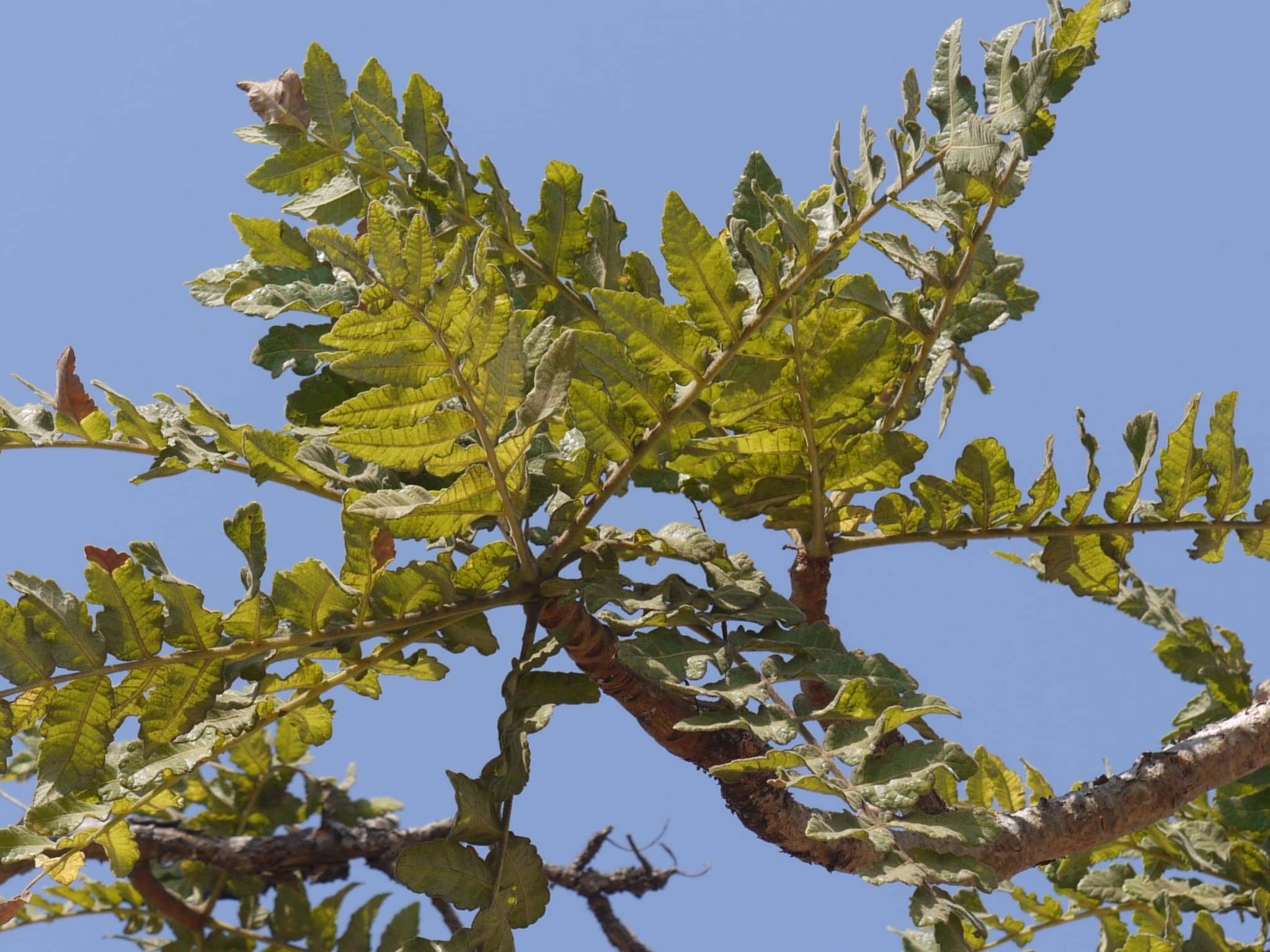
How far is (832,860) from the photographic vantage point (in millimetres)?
1618

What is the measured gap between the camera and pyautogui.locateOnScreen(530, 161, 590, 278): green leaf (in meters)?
1.82

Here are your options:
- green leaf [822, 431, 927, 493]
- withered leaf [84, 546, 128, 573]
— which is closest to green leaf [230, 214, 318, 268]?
withered leaf [84, 546, 128, 573]

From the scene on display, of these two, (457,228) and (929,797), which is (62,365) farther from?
(929,797)

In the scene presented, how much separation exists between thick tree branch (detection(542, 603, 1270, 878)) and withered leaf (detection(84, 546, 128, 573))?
1.74 ft

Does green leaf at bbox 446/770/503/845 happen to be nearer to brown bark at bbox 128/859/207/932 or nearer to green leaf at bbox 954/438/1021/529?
green leaf at bbox 954/438/1021/529

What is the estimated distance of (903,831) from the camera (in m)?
1.45

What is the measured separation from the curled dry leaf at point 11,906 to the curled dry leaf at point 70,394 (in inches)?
24.6

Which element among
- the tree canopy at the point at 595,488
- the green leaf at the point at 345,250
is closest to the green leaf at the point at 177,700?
the tree canopy at the point at 595,488

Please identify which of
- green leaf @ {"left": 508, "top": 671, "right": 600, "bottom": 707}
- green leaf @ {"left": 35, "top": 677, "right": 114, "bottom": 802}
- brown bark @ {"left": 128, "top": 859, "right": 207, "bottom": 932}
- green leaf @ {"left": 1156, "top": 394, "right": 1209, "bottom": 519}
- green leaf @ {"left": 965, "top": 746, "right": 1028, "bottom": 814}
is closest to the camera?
green leaf @ {"left": 35, "top": 677, "right": 114, "bottom": 802}

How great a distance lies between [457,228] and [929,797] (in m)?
1.09

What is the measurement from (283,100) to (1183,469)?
1.42 m

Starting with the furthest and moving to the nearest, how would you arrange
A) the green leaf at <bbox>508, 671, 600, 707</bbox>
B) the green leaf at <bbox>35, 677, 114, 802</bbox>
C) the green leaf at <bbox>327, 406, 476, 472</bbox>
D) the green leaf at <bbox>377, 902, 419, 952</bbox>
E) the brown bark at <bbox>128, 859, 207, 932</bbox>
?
the brown bark at <bbox>128, 859, 207, 932</bbox> → the green leaf at <bbox>377, 902, 419, 952</bbox> → the green leaf at <bbox>508, 671, 600, 707</bbox> → the green leaf at <bbox>35, 677, 114, 802</bbox> → the green leaf at <bbox>327, 406, 476, 472</bbox>

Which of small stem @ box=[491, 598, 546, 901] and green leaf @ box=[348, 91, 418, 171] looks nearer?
small stem @ box=[491, 598, 546, 901]

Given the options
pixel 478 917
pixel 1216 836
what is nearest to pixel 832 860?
pixel 478 917
